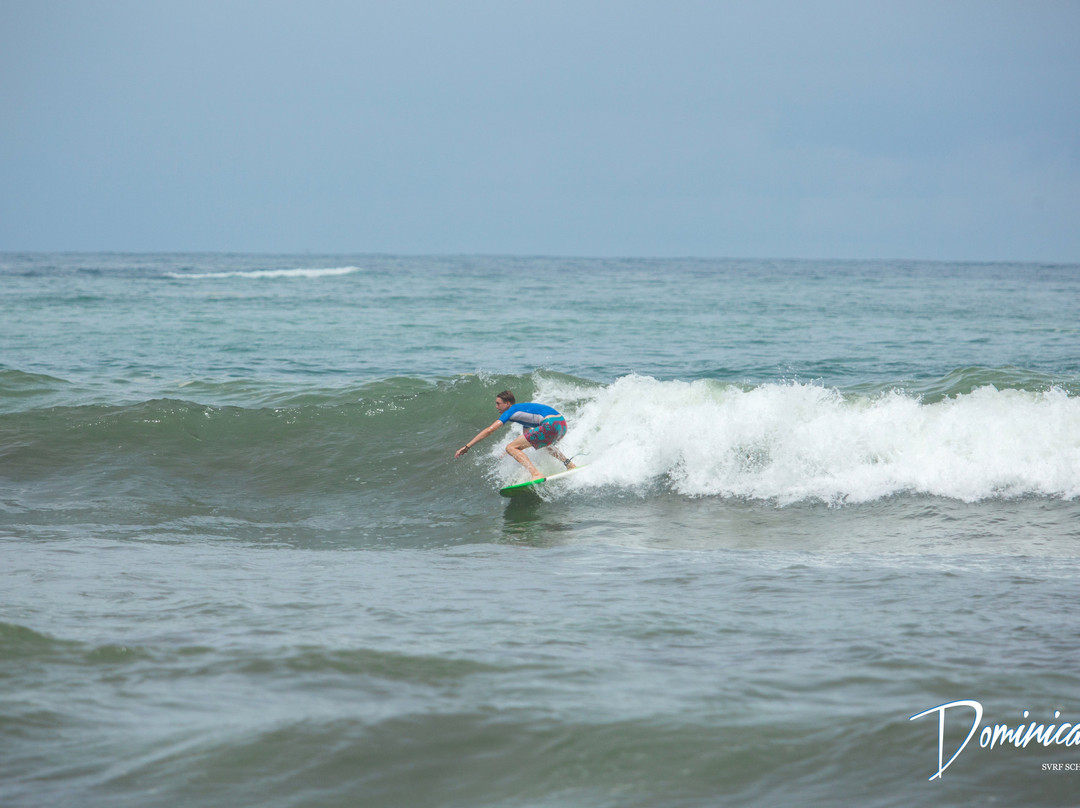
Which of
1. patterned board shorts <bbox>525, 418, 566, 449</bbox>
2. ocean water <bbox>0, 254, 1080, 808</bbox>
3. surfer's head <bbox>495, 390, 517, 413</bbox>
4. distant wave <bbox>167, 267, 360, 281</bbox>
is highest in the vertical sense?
distant wave <bbox>167, 267, 360, 281</bbox>

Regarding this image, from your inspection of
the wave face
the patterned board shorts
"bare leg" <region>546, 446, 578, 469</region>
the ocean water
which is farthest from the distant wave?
the patterned board shorts

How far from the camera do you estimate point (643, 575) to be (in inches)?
320

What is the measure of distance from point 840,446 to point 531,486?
424cm

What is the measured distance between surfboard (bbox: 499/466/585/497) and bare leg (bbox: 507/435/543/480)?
0.36 feet

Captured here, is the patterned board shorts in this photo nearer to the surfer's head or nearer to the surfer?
the surfer

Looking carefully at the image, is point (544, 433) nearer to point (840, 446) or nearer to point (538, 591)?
point (840, 446)

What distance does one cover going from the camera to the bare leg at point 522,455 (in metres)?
12.1

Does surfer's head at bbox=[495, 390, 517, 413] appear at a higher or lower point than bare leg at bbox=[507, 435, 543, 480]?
higher

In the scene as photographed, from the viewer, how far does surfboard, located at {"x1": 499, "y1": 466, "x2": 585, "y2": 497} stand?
12000 mm

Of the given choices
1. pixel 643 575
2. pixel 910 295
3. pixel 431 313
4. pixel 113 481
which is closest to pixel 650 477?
pixel 643 575

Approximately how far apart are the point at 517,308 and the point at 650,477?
2744 cm

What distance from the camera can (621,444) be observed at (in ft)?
44.0

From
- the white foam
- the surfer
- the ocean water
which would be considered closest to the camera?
the ocean water

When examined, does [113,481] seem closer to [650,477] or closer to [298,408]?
[298,408]
